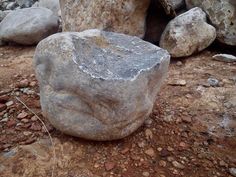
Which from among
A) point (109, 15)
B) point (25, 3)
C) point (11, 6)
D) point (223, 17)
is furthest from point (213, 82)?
point (11, 6)

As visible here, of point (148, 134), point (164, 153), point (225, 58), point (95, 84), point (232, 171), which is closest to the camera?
point (95, 84)

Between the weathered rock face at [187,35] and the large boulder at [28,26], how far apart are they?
3.55ft

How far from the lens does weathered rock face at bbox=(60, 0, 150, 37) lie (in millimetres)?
2996

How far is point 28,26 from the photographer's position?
132 inches

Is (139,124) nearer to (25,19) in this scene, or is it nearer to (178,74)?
(178,74)

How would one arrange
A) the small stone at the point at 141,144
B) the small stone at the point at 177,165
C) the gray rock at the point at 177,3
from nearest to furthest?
1. the small stone at the point at 177,165
2. the small stone at the point at 141,144
3. the gray rock at the point at 177,3

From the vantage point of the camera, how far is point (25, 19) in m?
3.40

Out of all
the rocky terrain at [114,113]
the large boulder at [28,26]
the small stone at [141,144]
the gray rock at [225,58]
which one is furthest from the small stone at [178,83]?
the large boulder at [28,26]

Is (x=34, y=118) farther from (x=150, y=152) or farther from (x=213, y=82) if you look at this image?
(x=213, y=82)

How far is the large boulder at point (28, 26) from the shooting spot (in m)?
3.36

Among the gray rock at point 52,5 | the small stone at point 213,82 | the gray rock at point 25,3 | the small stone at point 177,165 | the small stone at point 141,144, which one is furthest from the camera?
the gray rock at point 25,3

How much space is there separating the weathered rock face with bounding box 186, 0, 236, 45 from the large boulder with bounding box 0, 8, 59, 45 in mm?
1412

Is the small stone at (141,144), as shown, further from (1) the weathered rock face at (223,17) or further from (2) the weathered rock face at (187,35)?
(1) the weathered rock face at (223,17)

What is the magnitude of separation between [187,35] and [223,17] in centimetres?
38
